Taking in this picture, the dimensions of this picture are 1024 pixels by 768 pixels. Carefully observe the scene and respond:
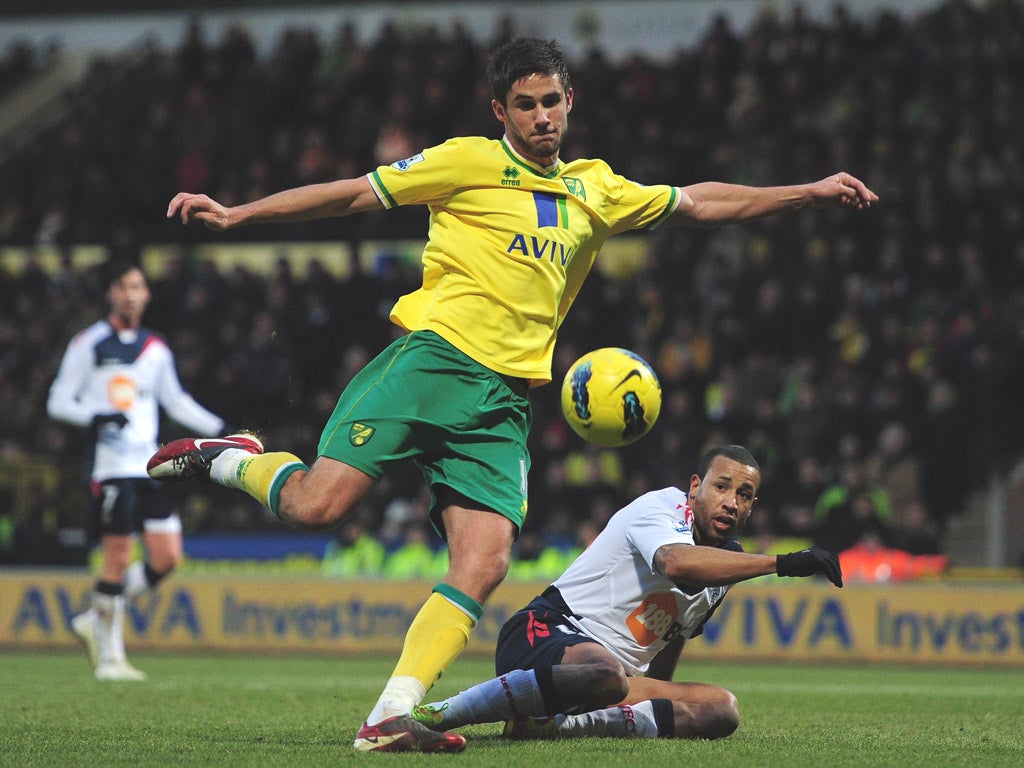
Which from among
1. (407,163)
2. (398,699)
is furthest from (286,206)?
(398,699)

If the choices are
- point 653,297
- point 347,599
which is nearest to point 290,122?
point 653,297

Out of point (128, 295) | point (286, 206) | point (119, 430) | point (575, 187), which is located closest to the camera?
point (286, 206)

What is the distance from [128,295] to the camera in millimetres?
9633

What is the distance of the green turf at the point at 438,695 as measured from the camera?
510cm

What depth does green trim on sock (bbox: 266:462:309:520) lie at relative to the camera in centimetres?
540

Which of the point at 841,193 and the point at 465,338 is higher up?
the point at 841,193

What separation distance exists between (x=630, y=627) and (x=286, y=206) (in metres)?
2.10

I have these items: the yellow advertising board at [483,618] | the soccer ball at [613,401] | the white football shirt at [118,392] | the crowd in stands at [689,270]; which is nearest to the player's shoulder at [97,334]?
the white football shirt at [118,392]

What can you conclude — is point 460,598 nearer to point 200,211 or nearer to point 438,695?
point 200,211

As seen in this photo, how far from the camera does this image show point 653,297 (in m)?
15.8

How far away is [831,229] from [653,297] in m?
1.94

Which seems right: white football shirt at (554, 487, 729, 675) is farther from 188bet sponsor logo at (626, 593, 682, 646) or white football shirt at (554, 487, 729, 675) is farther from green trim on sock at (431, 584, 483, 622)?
green trim on sock at (431, 584, 483, 622)

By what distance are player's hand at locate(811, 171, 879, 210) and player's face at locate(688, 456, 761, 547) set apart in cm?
107

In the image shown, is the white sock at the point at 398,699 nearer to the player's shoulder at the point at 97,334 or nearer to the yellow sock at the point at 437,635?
the yellow sock at the point at 437,635
